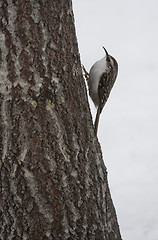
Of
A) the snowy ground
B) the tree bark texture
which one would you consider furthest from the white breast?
the tree bark texture

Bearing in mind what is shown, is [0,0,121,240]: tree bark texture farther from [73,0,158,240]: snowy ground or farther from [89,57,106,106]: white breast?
[73,0,158,240]: snowy ground

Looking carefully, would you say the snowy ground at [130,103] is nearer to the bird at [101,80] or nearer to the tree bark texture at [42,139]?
the bird at [101,80]

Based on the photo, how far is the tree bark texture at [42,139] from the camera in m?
1.53

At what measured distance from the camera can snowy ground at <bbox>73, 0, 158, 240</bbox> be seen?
3748 millimetres

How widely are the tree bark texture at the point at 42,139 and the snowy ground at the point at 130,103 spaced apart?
6.29 feet

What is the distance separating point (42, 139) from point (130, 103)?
3.82 m

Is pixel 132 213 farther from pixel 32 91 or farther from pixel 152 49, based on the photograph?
pixel 152 49

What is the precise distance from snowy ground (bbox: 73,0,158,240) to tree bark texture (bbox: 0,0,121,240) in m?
1.92

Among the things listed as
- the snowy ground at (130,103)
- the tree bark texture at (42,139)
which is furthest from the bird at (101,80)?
the tree bark texture at (42,139)

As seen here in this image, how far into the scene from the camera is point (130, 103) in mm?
5293

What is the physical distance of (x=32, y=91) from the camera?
1.57 meters

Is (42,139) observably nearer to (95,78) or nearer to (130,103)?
(95,78)

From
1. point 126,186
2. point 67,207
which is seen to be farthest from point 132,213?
point 67,207

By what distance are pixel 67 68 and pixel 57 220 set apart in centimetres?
61
